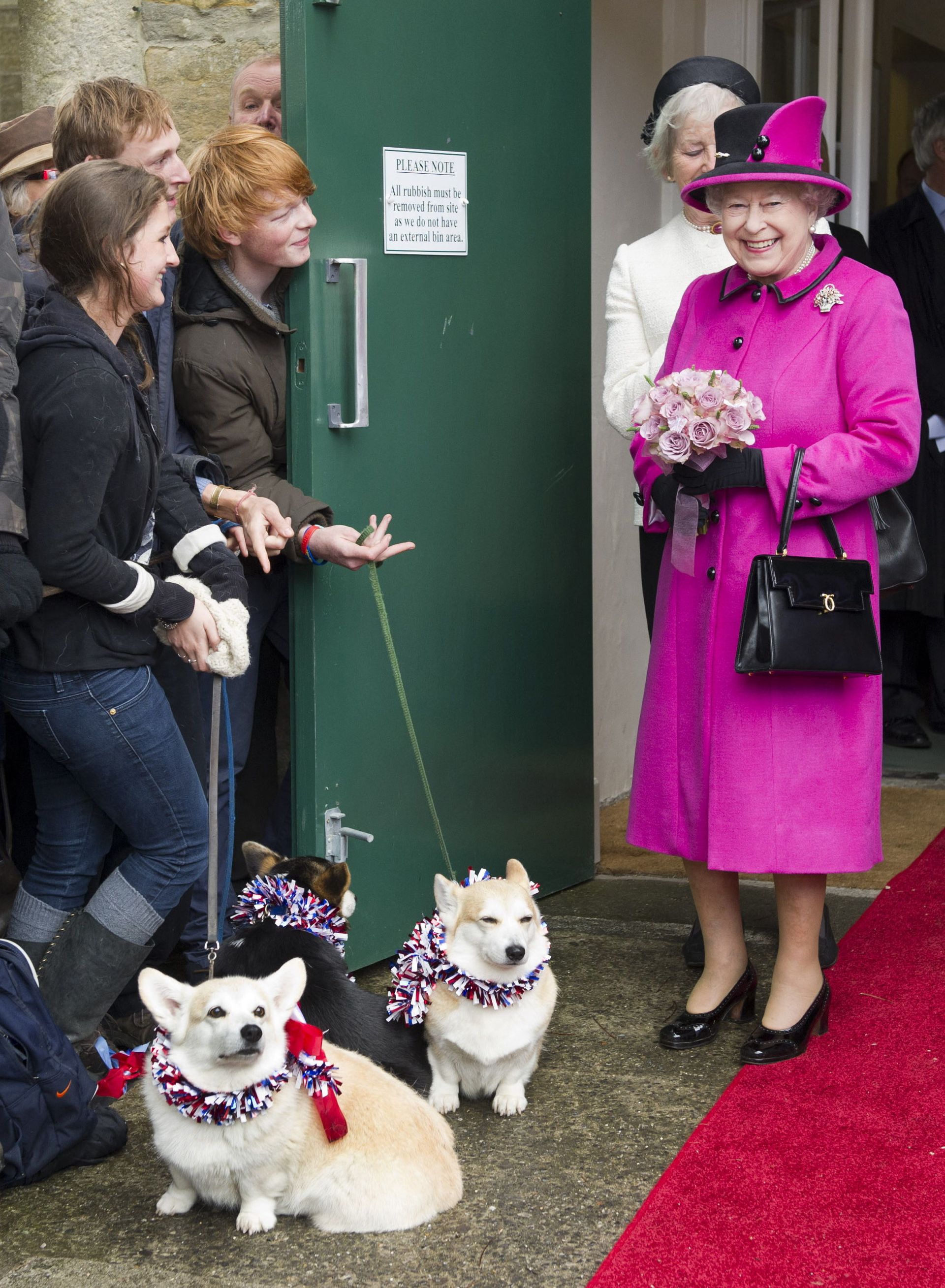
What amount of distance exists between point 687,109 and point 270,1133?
96.9 inches

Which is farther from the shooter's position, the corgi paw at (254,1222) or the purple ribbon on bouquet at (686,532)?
the purple ribbon on bouquet at (686,532)

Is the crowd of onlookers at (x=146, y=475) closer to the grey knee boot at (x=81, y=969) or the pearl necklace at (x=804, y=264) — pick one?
the grey knee boot at (x=81, y=969)

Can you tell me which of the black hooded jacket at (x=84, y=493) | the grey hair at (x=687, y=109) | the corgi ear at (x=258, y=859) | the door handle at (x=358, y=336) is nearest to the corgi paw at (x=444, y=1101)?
the corgi ear at (x=258, y=859)

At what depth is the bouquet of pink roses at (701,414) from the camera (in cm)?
280

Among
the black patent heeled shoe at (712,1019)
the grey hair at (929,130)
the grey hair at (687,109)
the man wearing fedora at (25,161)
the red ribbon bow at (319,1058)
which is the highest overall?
the grey hair at (929,130)

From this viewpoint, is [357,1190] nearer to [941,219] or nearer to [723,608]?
[723,608]

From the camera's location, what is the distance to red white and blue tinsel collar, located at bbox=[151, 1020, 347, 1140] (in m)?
2.36

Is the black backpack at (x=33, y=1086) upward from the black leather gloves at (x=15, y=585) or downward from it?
downward

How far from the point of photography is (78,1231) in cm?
249

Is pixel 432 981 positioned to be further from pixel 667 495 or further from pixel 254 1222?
pixel 667 495

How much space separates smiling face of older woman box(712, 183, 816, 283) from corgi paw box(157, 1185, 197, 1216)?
2.03 metres

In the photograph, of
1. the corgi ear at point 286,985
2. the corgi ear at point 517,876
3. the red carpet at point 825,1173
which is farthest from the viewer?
the corgi ear at point 517,876

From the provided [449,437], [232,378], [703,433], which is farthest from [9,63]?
[703,433]

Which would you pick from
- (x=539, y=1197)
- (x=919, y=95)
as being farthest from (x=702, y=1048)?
(x=919, y=95)
